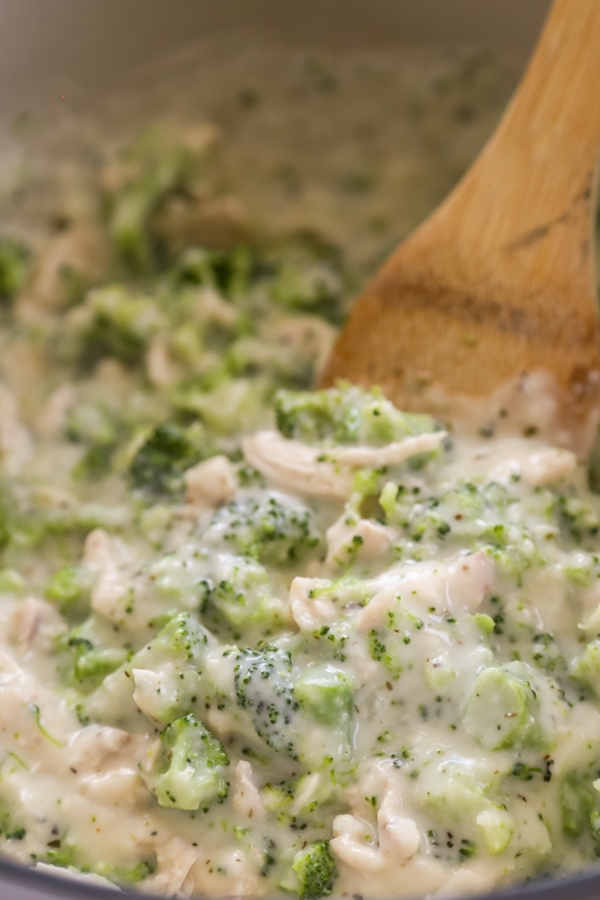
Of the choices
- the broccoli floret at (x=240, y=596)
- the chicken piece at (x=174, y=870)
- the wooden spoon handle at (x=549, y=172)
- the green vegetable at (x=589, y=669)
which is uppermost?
the wooden spoon handle at (x=549, y=172)

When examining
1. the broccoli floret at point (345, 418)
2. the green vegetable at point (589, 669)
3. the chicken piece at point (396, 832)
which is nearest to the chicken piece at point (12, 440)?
the broccoli floret at point (345, 418)

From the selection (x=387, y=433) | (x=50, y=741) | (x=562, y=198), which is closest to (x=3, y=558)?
(x=50, y=741)

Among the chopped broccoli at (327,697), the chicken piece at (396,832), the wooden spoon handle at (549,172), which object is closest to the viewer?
the chicken piece at (396,832)

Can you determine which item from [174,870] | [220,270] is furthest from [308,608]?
[220,270]

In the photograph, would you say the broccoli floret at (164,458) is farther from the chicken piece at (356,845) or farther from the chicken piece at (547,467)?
the chicken piece at (356,845)

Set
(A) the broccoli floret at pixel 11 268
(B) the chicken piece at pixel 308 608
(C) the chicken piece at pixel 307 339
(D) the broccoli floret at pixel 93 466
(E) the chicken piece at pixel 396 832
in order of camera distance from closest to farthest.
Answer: (E) the chicken piece at pixel 396 832 → (B) the chicken piece at pixel 308 608 → (D) the broccoli floret at pixel 93 466 → (C) the chicken piece at pixel 307 339 → (A) the broccoli floret at pixel 11 268

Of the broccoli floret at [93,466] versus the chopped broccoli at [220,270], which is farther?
the chopped broccoli at [220,270]
